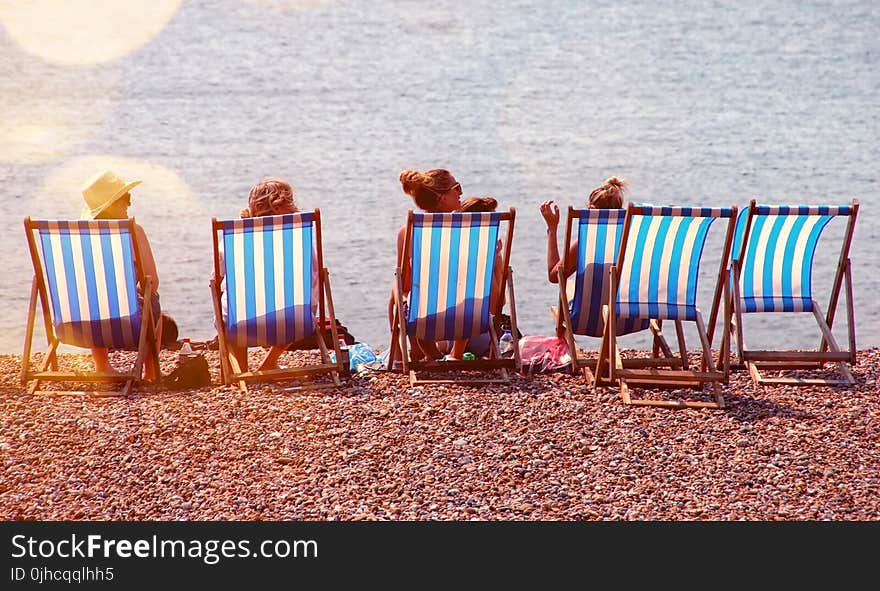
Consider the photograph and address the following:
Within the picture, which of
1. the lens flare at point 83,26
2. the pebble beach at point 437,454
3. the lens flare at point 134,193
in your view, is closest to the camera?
the pebble beach at point 437,454

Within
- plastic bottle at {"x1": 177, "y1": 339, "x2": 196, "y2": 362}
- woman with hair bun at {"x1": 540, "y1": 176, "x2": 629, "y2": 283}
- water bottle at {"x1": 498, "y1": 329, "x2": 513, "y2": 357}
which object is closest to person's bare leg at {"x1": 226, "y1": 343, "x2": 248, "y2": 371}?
plastic bottle at {"x1": 177, "y1": 339, "x2": 196, "y2": 362}

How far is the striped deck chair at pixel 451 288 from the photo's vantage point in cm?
573

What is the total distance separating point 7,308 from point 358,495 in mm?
4982

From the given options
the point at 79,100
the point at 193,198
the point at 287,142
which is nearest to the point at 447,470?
the point at 193,198

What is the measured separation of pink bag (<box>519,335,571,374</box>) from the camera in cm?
604

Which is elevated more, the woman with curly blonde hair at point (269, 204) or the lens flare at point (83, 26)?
the lens flare at point (83, 26)

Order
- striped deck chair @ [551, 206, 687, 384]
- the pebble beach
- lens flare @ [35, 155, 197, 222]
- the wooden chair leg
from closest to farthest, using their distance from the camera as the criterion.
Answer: the pebble beach < the wooden chair leg < striped deck chair @ [551, 206, 687, 384] < lens flare @ [35, 155, 197, 222]

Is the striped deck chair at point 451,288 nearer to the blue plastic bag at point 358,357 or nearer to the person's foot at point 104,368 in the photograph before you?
the blue plastic bag at point 358,357

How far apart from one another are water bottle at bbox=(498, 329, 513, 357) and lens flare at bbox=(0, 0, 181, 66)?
21.3m

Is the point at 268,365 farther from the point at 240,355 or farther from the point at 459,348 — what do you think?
the point at 459,348

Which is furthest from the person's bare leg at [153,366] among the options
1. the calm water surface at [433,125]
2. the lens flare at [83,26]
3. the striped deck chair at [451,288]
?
the lens flare at [83,26]

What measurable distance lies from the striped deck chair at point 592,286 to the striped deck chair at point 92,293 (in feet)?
6.79

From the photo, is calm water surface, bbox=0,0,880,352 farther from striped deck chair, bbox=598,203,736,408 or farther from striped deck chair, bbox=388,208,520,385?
striped deck chair, bbox=598,203,736,408

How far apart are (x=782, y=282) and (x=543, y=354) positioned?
1273 millimetres
